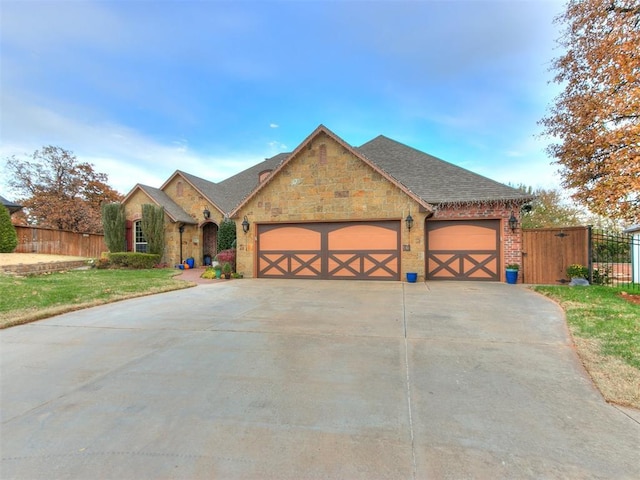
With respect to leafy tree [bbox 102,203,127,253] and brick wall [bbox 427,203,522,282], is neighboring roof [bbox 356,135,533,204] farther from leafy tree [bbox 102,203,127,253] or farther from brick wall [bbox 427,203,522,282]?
Result: leafy tree [bbox 102,203,127,253]

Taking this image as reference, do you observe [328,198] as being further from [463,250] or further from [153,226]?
[153,226]

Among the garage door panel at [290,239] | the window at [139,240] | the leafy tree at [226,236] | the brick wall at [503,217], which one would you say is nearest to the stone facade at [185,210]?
the window at [139,240]

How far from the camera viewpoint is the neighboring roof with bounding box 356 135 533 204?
1198 cm

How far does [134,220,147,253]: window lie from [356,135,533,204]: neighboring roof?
14.0 meters

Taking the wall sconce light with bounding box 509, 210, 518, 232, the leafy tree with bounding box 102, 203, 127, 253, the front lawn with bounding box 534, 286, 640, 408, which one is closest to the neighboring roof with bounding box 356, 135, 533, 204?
→ the wall sconce light with bounding box 509, 210, 518, 232

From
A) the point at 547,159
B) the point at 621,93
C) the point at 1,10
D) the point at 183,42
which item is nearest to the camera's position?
the point at 1,10

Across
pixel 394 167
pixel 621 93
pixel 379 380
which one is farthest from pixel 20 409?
pixel 394 167

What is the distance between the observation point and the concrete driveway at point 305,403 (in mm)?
2086

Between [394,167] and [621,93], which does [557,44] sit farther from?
[394,167]

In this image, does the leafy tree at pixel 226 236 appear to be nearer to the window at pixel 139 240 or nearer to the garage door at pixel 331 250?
the garage door at pixel 331 250

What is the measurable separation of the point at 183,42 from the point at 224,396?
12.1 metres

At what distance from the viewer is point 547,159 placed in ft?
37.8

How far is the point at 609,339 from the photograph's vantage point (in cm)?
450

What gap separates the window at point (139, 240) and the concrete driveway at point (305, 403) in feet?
44.6
